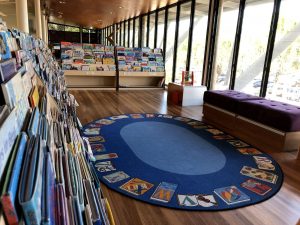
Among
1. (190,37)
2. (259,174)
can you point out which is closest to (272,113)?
(259,174)

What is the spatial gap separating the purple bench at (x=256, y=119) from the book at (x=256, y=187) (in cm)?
117

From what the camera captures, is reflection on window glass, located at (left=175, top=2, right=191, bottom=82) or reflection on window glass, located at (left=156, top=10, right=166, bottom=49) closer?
reflection on window glass, located at (left=175, top=2, right=191, bottom=82)

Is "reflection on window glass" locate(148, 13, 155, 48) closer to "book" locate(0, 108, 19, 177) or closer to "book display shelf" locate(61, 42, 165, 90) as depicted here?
"book display shelf" locate(61, 42, 165, 90)

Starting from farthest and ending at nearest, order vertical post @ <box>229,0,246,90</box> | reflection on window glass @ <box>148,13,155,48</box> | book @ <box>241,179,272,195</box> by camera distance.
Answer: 1. reflection on window glass @ <box>148,13,155,48</box>
2. vertical post @ <box>229,0,246,90</box>
3. book @ <box>241,179,272,195</box>

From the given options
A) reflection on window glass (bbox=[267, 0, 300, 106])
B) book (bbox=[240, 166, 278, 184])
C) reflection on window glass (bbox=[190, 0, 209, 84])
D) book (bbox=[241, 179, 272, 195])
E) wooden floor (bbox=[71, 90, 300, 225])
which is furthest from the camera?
reflection on window glass (bbox=[190, 0, 209, 84])

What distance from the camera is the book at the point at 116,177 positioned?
8.21 ft

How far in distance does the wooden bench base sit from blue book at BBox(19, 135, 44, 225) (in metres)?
3.49

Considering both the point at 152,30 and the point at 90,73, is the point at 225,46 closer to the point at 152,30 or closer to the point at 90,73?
the point at 90,73

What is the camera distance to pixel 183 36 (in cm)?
805

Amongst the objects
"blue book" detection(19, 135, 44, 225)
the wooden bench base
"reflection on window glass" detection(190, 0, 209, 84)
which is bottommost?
the wooden bench base

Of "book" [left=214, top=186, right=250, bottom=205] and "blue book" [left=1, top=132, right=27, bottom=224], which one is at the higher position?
"blue book" [left=1, top=132, right=27, bottom=224]

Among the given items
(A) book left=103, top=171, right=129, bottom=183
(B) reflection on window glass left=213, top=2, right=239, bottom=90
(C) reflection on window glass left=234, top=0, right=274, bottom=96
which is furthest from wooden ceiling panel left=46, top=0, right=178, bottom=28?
(A) book left=103, top=171, right=129, bottom=183

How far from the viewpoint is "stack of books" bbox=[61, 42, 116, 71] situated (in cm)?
716

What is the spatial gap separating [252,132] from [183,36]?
5.03 m
